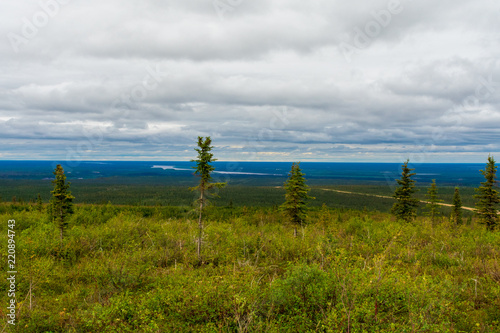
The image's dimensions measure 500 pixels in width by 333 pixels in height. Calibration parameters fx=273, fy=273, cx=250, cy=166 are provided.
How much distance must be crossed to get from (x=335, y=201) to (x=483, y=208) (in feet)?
335

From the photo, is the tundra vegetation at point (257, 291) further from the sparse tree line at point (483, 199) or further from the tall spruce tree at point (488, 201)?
the tall spruce tree at point (488, 201)


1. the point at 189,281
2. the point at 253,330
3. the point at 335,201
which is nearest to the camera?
the point at 253,330

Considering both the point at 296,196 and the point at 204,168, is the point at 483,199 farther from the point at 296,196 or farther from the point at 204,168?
the point at 204,168

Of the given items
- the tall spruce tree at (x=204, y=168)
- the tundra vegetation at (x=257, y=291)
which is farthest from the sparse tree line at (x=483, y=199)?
the tall spruce tree at (x=204, y=168)

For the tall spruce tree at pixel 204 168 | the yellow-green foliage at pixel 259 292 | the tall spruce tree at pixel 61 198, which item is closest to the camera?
the yellow-green foliage at pixel 259 292

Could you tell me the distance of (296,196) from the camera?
3047 centimetres

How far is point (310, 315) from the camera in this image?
841 cm

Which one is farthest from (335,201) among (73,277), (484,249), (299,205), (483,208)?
(73,277)

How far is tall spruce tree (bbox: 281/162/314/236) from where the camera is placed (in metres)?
29.8

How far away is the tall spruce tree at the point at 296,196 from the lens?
97.9 ft

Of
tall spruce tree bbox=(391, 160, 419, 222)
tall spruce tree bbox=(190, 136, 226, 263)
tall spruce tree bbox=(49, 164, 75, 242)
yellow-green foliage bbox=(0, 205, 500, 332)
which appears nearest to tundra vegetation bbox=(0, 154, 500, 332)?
yellow-green foliage bbox=(0, 205, 500, 332)

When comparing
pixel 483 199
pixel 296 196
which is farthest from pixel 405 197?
pixel 296 196

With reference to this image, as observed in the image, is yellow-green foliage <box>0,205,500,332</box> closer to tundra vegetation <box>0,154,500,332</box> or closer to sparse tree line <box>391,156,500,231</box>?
tundra vegetation <box>0,154,500,332</box>

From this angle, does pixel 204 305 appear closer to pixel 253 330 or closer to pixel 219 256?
pixel 253 330
